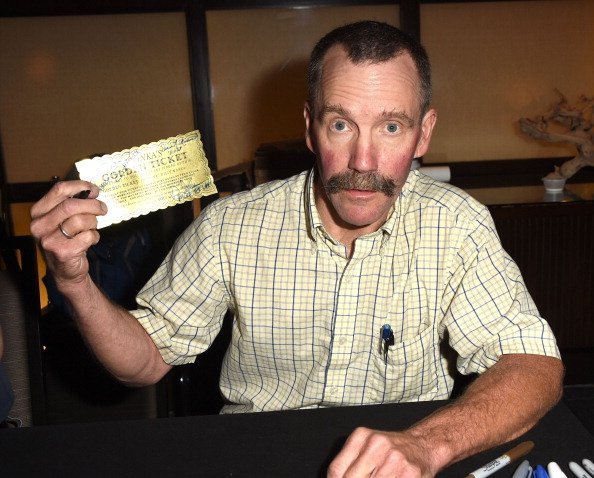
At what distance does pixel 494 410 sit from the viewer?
105 cm

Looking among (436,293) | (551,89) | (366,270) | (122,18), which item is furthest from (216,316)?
(551,89)

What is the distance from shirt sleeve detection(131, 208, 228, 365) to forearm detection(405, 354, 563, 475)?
21.5 inches

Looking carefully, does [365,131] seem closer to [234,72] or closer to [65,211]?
[65,211]

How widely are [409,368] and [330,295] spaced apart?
0.68 feet

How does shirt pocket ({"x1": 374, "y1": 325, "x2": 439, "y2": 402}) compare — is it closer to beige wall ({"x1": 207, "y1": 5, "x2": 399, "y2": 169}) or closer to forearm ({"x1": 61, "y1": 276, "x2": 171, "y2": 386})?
forearm ({"x1": 61, "y1": 276, "x2": 171, "y2": 386})

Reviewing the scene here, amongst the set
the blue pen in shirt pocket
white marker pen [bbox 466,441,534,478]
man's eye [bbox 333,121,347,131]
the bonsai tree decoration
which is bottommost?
white marker pen [bbox 466,441,534,478]

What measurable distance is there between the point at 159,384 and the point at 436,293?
0.73 meters

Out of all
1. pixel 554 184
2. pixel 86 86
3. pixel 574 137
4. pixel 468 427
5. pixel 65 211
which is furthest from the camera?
pixel 86 86

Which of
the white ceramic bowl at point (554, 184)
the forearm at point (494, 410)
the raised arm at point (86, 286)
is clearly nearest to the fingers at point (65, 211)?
the raised arm at point (86, 286)

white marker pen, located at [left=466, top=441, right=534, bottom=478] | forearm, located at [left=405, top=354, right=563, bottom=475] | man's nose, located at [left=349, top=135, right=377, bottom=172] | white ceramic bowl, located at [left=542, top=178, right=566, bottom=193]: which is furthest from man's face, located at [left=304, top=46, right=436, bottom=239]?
white ceramic bowl, located at [left=542, top=178, right=566, bottom=193]

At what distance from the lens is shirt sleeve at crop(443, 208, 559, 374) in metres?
1.23

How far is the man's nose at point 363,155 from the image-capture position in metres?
1.27

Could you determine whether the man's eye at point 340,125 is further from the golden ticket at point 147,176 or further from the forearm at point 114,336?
the forearm at point 114,336

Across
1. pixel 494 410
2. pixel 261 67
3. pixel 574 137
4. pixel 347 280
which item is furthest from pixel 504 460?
pixel 261 67
